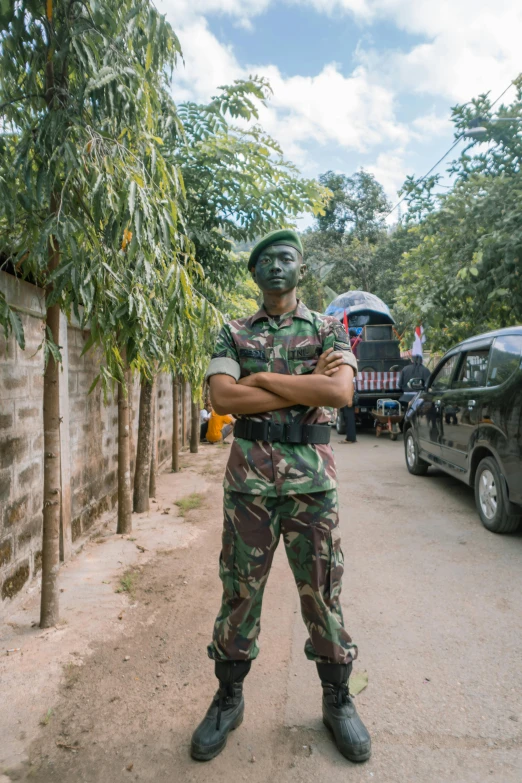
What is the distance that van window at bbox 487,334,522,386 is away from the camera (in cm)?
471

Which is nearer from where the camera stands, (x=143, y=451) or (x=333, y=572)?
(x=333, y=572)

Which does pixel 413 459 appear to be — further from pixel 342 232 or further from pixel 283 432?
pixel 342 232

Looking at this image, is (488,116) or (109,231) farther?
(488,116)

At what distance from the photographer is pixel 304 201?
5762 mm

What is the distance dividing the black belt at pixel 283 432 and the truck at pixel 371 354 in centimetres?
873

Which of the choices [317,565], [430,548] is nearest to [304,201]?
[430,548]

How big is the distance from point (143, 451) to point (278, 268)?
12.3 ft

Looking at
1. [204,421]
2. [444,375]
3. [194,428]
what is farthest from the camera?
[204,421]

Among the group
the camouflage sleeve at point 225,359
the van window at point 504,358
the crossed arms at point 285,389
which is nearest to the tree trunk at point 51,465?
the camouflage sleeve at point 225,359

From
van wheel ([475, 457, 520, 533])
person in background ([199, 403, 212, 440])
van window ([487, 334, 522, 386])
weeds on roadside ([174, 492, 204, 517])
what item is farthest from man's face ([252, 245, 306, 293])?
person in background ([199, 403, 212, 440])

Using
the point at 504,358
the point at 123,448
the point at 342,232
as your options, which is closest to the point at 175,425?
the point at 123,448

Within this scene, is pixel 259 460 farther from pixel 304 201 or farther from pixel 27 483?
pixel 304 201

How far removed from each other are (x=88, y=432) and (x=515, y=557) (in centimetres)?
358

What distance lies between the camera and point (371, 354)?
42.7 ft
